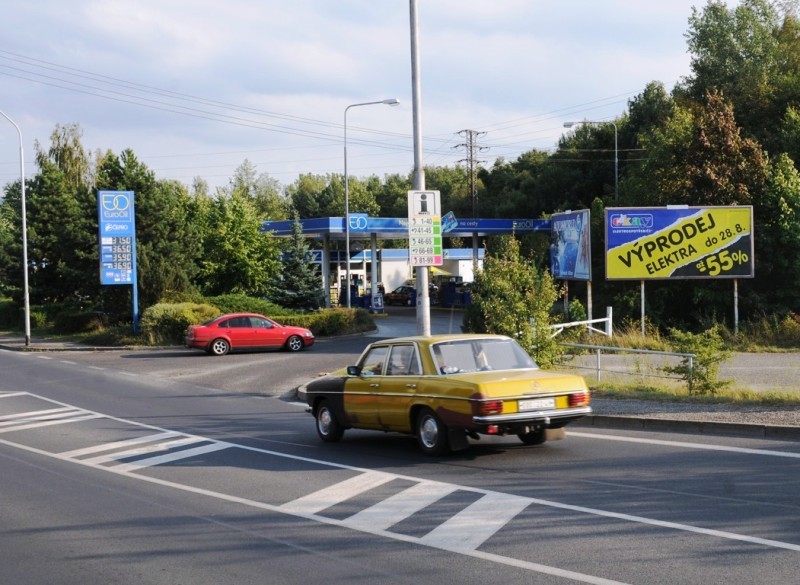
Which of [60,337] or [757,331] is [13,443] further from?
[60,337]

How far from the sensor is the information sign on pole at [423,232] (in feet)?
Answer: 59.0

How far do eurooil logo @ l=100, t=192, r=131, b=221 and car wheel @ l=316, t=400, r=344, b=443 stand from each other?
2860 centimetres

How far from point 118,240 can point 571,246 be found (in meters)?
19.2

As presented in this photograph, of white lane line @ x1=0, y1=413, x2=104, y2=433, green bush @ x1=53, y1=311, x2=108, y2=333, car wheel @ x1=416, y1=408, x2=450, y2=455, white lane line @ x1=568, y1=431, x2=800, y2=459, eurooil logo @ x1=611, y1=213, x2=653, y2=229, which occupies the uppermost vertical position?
eurooil logo @ x1=611, y1=213, x2=653, y2=229

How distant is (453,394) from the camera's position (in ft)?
37.1

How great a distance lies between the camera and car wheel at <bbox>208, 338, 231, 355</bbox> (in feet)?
109

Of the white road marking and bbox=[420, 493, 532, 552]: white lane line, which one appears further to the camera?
bbox=[420, 493, 532, 552]: white lane line

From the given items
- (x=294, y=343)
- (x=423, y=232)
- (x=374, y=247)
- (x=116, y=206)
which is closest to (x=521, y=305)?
(x=423, y=232)

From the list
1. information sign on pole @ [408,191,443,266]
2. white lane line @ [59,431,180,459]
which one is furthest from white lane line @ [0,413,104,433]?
information sign on pole @ [408,191,443,266]

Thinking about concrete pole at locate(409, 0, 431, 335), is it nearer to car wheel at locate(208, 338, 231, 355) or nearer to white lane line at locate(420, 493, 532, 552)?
white lane line at locate(420, 493, 532, 552)

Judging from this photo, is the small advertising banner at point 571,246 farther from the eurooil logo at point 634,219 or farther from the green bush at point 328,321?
the green bush at point 328,321

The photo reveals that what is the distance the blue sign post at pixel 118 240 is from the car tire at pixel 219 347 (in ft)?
25.8

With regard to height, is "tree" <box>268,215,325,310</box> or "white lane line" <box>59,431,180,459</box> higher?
"tree" <box>268,215,325,310</box>

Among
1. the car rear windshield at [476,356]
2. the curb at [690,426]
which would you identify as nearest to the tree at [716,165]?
the curb at [690,426]
